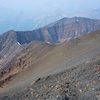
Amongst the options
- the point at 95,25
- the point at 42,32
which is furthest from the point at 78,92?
the point at 95,25

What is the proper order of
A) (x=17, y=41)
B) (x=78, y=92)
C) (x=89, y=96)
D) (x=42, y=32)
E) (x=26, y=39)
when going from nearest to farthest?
(x=89, y=96)
(x=78, y=92)
(x=17, y=41)
(x=26, y=39)
(x=42, y=32)

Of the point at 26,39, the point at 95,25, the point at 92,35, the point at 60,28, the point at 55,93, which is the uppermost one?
the point at 55,93

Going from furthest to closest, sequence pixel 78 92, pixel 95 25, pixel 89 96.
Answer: pixel 95 25
pixel 78 92
pixel 89 96

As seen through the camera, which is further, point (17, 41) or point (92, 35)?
point (17, 41)

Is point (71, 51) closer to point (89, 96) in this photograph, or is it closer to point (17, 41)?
point (89, 96)

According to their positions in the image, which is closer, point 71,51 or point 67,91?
point 67,91

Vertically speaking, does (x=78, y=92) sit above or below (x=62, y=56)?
above

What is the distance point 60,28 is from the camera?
183m

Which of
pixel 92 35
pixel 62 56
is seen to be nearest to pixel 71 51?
pixel 62 56

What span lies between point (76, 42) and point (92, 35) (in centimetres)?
443

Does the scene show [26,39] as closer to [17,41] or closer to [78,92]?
[17,41]

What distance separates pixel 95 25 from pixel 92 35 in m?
148

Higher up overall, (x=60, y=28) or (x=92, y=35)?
(x=92, y=35)

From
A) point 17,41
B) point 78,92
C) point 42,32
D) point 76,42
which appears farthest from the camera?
point 42,32
